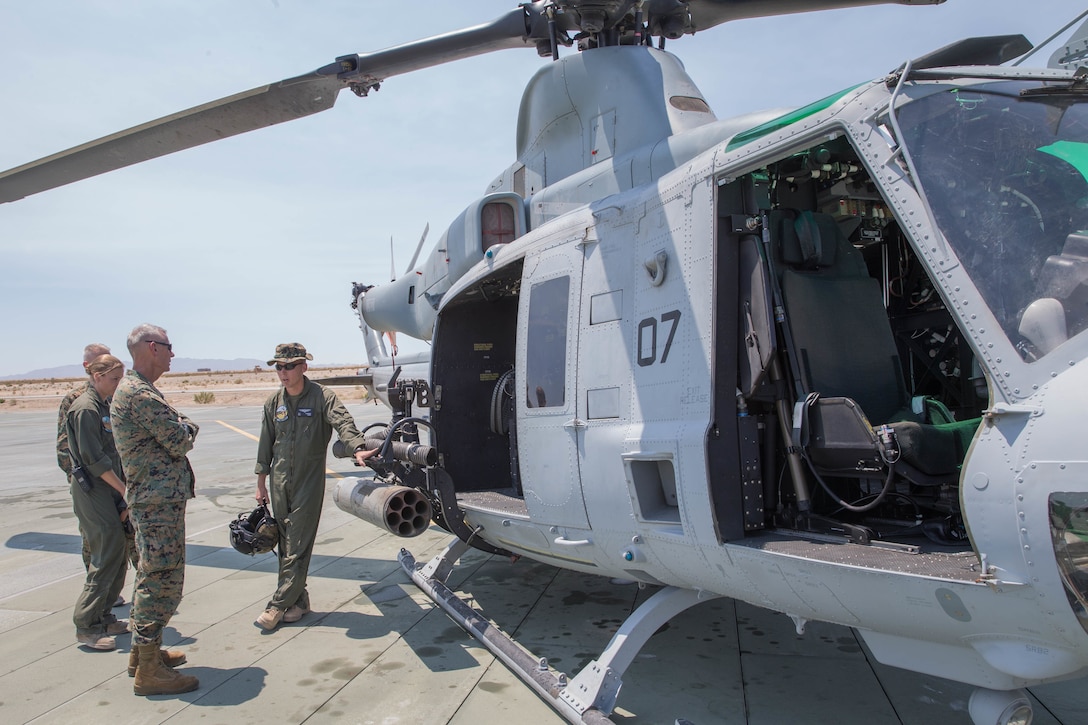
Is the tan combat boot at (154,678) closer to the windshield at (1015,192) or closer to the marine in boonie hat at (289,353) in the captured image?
the marine in boonie hat at (289,353)

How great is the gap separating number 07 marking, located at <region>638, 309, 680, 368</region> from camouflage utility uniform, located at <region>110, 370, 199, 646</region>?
2.87 meters

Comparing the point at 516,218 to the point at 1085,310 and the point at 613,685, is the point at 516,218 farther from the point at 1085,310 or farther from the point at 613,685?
the point at 1085,310

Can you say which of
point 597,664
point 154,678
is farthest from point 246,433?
point 597,664

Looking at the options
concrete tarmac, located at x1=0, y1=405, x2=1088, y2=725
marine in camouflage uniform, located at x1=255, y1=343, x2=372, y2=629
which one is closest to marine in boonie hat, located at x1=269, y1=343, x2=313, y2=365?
marine in camouflage uniform, located at x1=255, y1=343, x2=372, y2=629

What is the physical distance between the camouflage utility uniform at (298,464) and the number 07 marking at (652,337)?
248 cm

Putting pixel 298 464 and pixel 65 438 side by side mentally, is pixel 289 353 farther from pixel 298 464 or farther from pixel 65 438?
pixel 65 438

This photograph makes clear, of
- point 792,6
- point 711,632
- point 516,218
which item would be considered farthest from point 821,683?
point 792,6

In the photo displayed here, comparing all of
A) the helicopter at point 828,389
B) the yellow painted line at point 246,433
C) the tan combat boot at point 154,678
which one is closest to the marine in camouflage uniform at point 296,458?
the helicopter at point 828,389

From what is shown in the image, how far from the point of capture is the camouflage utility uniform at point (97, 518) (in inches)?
199

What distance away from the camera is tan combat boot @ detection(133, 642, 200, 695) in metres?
4.14

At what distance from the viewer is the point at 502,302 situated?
650 cm

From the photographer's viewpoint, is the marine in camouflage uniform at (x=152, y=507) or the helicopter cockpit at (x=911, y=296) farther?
the marine in camouflage uniform at (x=152, y=507)

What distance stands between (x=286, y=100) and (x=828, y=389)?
214 inches

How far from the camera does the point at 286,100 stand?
6605mm
